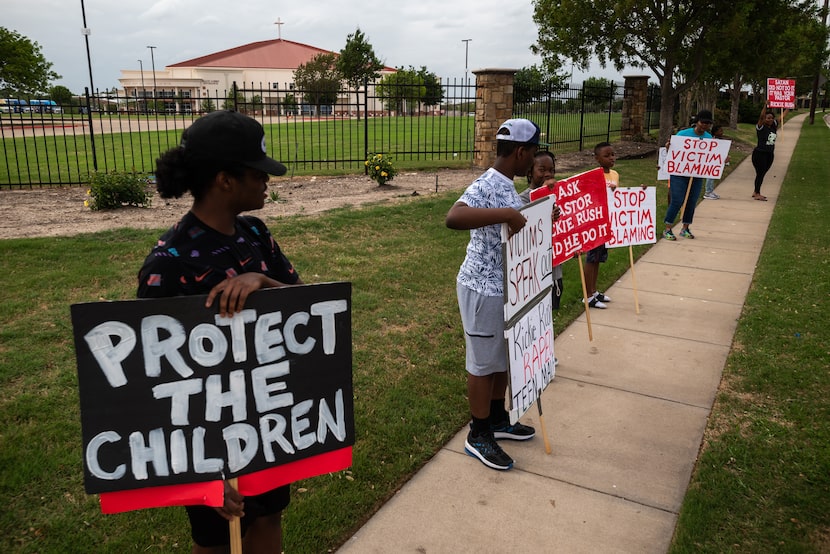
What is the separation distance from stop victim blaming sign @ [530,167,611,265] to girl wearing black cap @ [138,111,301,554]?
320 cm

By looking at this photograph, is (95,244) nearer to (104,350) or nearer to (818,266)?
(104,350)

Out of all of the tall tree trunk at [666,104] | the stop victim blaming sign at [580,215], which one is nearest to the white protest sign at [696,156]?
the stop victim blaming sign at [580,215]

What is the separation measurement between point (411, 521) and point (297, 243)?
17.5 feet

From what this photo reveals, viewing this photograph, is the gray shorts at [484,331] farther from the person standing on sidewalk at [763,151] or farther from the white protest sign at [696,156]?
the person standing on sidewalk at [763,151]

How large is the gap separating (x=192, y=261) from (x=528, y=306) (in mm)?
2094

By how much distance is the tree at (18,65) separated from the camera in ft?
67.4

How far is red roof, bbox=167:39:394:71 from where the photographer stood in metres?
88.9

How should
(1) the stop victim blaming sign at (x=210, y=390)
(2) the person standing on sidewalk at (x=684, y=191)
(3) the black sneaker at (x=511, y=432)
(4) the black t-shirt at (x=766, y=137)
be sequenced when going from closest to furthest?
(1) the stop victim blaming sign at (x=210, y=390), (3) the black sneaker at (x=511, y=432), (2) the person standing on sidewalk at (x=684, y=191), (4) the black t-shirt at (x=766, y=137)

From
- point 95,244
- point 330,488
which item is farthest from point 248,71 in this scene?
point 330,488

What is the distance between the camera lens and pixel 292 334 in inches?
81.4

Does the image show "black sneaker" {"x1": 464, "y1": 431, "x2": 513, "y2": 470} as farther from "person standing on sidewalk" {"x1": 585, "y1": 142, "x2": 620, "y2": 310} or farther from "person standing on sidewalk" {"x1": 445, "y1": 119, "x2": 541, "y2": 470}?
"person standing on sidewalk" {"x1": 585, "y1": 142, "x2": 620, "y2": 310}

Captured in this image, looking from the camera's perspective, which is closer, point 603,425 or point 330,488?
point 330,488

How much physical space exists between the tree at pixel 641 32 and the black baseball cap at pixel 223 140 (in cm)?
1775

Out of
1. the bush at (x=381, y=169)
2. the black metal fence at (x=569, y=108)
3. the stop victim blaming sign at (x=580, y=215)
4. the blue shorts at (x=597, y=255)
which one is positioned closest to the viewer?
the stop victim blaming sign at (x=580, y=215)
